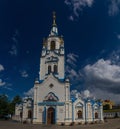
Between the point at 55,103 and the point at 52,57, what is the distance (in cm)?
1078

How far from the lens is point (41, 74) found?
40.8 metres

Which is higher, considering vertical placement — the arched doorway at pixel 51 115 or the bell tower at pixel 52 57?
the bell tower at pixel 52 57

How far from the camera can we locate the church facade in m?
35.8

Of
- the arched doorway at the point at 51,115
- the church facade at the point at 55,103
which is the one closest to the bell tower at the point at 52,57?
the church facade at the point at 55,103

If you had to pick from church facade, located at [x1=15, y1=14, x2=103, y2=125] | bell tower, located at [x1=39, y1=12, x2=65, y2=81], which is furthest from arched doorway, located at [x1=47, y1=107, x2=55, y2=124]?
bell tower, located at [x1=39, y1=12, x2=65, y2=81]

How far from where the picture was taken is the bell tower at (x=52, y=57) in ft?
132

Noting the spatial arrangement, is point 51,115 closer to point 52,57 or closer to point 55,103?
point 55,103

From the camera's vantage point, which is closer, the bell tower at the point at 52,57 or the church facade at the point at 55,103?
the church facade at the point at 55,103

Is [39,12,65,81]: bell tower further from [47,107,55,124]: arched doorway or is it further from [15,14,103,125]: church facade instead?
[47,107,55,124]: arched doorway

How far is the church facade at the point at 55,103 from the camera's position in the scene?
35750 millimetres

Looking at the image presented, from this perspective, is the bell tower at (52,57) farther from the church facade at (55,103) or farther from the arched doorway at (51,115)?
the arched doorway at (51,115)

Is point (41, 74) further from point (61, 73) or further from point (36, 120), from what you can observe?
point (36, 120)

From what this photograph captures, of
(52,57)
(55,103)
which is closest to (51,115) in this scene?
(55,103)

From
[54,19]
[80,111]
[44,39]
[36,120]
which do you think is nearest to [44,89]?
[36,120]
